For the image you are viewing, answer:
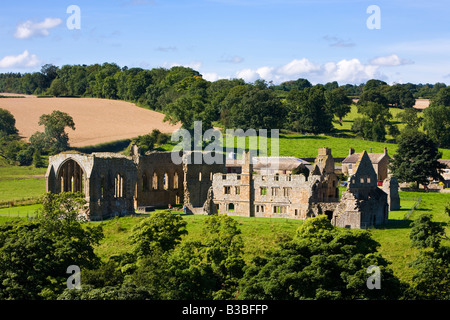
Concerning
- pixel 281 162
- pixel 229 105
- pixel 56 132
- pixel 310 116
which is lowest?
pixel 281 162

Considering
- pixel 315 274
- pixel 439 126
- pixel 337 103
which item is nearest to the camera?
pixel 315 274

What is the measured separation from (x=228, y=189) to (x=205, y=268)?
24.0m

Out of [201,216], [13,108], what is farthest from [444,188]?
[13,108]

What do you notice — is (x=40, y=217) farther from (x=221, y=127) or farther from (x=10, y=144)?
(x=221, y=127)

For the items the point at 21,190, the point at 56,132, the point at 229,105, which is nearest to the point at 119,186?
the point at 21,190

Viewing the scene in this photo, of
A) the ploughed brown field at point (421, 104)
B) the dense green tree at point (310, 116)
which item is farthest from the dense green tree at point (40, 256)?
the ploughed brown field at point (421, 104)

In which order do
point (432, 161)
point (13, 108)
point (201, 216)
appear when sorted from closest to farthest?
point (201, 216) < point (432, 161) < point (13, 108)

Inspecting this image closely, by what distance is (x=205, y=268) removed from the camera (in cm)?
4741

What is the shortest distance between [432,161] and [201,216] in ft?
105

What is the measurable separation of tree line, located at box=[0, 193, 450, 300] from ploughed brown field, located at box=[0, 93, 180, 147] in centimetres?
6631

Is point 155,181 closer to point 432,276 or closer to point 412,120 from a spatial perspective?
point 432,276

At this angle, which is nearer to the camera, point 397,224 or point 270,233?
point 270,233

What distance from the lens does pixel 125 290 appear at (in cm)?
4022

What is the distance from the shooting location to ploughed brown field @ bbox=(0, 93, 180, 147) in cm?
12362
